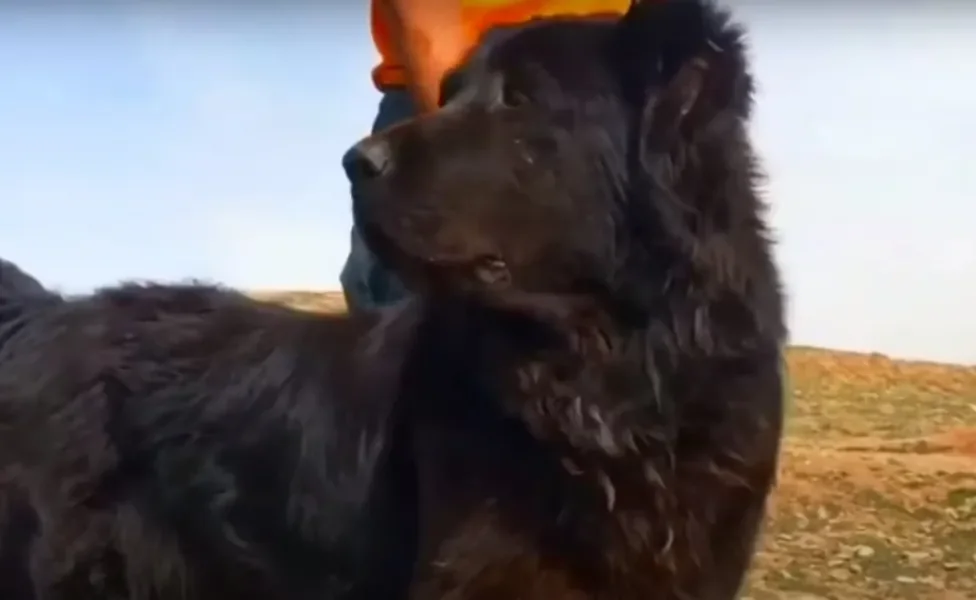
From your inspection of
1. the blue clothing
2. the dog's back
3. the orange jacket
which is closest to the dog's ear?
the orange jacket

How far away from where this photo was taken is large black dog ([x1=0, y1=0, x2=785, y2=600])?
1.64 metres

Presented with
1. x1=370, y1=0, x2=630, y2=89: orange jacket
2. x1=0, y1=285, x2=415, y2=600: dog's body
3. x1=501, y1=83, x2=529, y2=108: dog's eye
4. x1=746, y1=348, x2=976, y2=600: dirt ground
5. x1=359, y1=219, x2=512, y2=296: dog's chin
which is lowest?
x1=746, y1=348, x2=976, y2=600: dirt ground

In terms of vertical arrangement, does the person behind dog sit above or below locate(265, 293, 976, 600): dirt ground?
above

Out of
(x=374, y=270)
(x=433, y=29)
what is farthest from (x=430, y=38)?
(x=374, y=270)

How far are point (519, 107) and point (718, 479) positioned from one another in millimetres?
557

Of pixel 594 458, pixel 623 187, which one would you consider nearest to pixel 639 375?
pixel 594 458

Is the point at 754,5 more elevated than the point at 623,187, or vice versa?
the point at 754,5

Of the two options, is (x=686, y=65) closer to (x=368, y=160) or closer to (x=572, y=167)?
(x=572, y=167)

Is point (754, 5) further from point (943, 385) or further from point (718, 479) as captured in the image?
point (718, 479)

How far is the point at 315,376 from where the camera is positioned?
74.9 inches

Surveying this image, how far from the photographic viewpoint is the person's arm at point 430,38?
2.19 m

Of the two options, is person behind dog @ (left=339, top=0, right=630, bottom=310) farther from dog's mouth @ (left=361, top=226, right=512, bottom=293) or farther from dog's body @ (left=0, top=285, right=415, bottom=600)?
dog's mouth @ (left=361, top=226, right=512, bottom=293)

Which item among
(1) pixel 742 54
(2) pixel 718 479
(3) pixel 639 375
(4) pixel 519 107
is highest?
(1) pixel 742 54

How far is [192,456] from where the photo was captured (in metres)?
1.91
